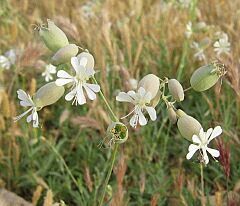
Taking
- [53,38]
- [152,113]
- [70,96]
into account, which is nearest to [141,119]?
[152,113]

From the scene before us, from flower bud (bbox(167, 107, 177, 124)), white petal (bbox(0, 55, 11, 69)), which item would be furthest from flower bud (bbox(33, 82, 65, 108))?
white petal (bbox(0, 55, 11, 69))

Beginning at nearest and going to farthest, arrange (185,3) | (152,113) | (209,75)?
(152,113), (209,75), (185,3)

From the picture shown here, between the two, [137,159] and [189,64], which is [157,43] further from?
[137,159]

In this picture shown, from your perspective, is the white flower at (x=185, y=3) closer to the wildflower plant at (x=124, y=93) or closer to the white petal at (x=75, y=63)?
the wildflower plant at (x=124, y=93)

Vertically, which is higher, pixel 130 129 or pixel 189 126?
pixel 130 129

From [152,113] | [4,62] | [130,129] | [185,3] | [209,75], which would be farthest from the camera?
[185,3]

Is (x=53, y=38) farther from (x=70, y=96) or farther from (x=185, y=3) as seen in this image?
(x=185, y=3)
